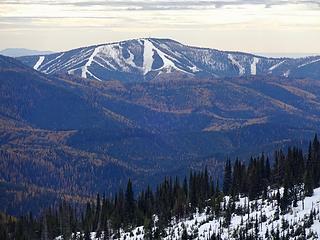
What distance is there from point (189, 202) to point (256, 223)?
121 ft

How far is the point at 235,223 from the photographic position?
110188mm

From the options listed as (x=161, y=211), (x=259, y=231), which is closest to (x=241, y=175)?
(x=161, y=211)

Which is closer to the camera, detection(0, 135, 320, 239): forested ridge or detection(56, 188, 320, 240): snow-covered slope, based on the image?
detection(56, 188, 320, 240): snow-covered slope

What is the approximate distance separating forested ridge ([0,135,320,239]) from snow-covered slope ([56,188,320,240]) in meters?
0.88

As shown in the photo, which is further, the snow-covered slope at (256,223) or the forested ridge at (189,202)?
the forested ridge at (189,202)

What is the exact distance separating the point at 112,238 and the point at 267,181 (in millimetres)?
29264

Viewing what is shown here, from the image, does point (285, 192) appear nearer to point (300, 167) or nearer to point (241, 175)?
point (300, 167)

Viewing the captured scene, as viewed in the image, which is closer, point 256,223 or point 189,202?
point 256,223

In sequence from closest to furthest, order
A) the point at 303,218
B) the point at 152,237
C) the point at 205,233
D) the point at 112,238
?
the point at 303,218
the point at 205,233
the point at 152,237
the point at 112,238

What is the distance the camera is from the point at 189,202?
454ft

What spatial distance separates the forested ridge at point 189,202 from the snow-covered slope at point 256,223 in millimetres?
878

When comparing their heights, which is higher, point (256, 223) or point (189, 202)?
point (256, 223)

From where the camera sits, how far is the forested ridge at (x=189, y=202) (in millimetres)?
119062

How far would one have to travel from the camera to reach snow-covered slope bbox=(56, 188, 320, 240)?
316 ft
